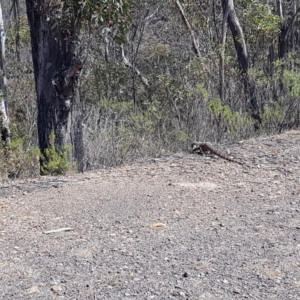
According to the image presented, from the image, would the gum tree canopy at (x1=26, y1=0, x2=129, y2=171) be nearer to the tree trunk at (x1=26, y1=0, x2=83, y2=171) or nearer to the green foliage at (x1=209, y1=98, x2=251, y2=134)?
the tree trunk at (x1=26, y1=0, x2=83, y2=171)

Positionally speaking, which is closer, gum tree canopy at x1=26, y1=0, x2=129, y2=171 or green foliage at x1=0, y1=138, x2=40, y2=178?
gum tree canopy at x1=26, y1=0, x2=129, y2=171

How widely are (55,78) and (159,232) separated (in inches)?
165

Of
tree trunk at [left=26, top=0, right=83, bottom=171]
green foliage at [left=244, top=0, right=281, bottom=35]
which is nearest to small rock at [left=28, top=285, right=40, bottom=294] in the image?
tree trunk at [left=26, top=0, right=83, bottom=171]

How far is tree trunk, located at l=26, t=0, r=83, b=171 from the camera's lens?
7.96m

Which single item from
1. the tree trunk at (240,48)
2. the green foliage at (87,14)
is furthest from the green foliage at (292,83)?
the green foliage at (87,14)

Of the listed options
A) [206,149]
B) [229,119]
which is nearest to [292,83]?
[229,119]

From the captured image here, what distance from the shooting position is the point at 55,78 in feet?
26.6

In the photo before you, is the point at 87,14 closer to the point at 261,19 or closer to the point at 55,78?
the point at 55,78

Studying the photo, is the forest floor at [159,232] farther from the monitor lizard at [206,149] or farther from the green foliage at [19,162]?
the green foliage at [19,162]

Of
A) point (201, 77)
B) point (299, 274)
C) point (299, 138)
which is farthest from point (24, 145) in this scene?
point (299, 274)

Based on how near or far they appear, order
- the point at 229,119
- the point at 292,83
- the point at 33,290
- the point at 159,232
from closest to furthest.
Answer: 1. the point at 33,290
2. the point at 159,232
3. the point at 229,119
4. the point at 292,83

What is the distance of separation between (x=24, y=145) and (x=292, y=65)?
489 cm

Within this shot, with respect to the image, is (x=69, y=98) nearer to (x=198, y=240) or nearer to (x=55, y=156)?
(x=55, y=156)

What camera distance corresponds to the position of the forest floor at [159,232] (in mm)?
3543
